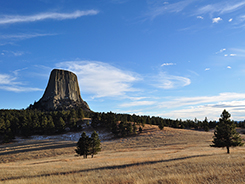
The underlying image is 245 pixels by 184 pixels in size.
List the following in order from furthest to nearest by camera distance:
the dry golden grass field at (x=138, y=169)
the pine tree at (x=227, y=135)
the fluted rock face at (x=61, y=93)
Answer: the fluted rock face at (x=61, y=93), the pine tree at (x=227, y=135), the dry golden grass field at (x=138, y=169)

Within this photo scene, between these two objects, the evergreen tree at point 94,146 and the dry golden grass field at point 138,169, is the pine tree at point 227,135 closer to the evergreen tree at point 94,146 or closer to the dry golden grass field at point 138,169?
the dry golden grass field at point 138,169

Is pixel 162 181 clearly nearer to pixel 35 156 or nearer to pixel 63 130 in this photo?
pixel 35 156

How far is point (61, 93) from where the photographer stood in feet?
560

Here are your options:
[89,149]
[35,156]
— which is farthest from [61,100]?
[89,149]

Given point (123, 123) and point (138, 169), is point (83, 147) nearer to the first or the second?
point (138, 169)

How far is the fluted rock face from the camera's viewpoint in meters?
157

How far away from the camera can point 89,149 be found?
3575 centimetres

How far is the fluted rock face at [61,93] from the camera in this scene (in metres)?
157

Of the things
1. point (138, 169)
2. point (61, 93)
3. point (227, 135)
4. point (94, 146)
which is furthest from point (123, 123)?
point (61, 93)

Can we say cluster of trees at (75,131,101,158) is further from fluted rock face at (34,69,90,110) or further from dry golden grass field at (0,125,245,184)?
fluted rock face at (34,69,90,110)

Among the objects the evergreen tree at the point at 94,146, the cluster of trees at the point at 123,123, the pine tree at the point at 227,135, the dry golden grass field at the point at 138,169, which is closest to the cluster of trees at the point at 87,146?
the evergreen tree at the point at 94,146

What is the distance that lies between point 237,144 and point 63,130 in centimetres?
8128

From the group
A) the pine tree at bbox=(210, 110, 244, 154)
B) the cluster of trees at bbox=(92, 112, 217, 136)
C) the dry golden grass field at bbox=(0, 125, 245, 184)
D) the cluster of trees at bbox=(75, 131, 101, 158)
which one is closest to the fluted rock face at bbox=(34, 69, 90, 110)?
the cluster of trees at bbox=(92, 112, 217, 136)

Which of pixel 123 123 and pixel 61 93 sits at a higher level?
pixel 61 93
